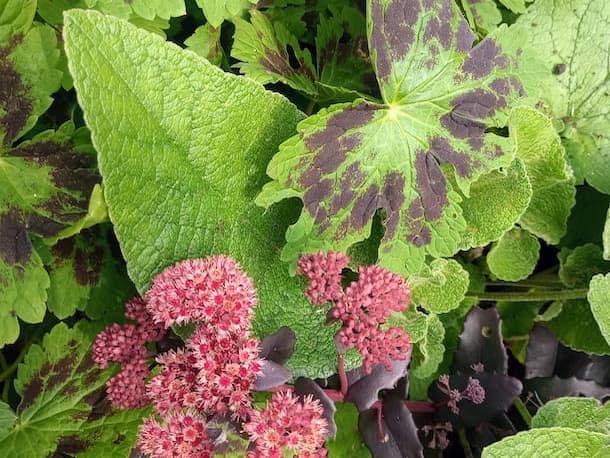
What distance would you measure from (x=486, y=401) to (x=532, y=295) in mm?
352

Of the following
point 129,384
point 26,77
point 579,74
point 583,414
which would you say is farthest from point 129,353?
point 579,74

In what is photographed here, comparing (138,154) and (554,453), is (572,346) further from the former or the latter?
(138,154)

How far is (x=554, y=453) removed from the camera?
152 cm

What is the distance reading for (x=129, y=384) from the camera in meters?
1.37

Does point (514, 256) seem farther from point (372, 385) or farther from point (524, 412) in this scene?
point (372, 385)

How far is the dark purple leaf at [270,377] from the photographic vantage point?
4.12ft

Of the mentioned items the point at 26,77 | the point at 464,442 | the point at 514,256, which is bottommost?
the point at 464,442

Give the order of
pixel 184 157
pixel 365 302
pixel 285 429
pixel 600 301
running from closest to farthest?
1. pixel 285 429
2. pixel 365 302
3. pixel 184 157
4. pixel 600 301

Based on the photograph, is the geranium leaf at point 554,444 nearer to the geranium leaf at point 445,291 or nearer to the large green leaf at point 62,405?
the geranium leaf at point 445,291

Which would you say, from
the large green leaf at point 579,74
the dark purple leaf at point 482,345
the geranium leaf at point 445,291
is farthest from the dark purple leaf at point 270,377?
the large green leaf at point 579,74

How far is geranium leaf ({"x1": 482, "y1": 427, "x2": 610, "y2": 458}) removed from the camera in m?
1.49

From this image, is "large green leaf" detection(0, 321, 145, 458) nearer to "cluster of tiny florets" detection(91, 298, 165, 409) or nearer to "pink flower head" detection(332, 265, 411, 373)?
"cluster of tiny florets" detection(91, 298, 165, 409)

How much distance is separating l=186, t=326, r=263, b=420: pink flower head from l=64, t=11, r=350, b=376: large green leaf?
8.8 inches

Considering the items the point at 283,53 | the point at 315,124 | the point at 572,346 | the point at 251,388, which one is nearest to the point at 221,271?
the point at 251,388
